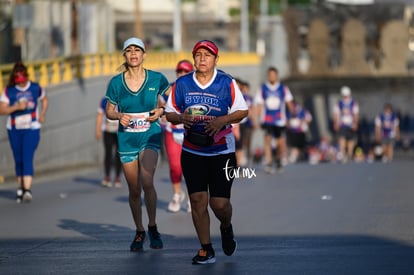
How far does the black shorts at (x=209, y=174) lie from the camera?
10.5 metres

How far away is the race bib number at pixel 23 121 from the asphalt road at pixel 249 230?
110 centimetres

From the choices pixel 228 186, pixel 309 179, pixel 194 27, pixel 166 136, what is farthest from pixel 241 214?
pixel 194 27

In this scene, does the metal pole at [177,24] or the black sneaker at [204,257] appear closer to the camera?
the black sneaker at [204,257]

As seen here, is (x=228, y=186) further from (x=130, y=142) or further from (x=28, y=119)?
(x=28, y=119)

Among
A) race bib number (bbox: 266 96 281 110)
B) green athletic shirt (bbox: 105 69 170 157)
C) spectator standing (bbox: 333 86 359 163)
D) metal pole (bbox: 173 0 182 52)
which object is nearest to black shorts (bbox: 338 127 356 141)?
spectator standing (bbox: 333 86 359 163)

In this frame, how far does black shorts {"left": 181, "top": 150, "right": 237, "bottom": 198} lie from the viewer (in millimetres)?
10523

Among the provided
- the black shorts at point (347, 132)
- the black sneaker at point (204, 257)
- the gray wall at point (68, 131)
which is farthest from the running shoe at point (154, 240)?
the black shorts at point (347, 132)

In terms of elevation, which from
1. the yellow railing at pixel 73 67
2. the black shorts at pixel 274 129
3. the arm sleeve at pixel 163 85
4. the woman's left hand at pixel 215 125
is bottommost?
the black shorts at pixel 274 129

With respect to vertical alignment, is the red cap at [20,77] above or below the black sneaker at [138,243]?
above

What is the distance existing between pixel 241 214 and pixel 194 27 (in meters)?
93.0

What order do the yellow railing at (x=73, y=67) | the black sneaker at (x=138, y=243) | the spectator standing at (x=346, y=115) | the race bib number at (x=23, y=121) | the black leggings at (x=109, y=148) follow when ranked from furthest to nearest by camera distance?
the spectator standing at (x=346, y=115)
the yellow railing at (x=73, y=67)
the black leggings at (x=109, y=148)
the race bib number at (x=23, y=121)
the black sneaker at (x=138, y=243)

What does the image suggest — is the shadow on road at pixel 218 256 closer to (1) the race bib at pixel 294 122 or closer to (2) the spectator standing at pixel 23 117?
(2) the spectator standing at pixel 23 117

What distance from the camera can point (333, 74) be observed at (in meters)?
93.4

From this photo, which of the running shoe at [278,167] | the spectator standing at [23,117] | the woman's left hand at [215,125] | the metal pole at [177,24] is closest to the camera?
the woman's left hand at [215,125]
